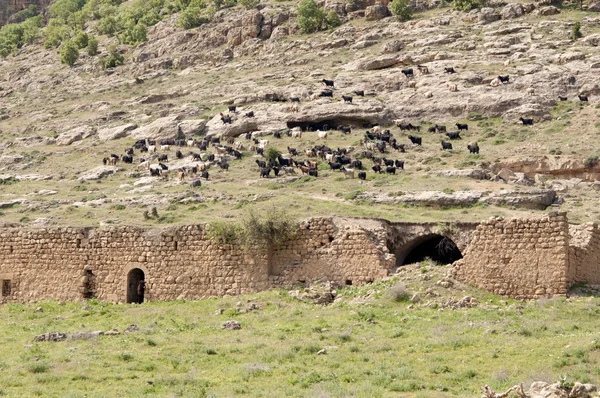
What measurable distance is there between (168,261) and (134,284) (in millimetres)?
1468

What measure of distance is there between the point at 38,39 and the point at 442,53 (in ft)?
169

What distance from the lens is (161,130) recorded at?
185 feet

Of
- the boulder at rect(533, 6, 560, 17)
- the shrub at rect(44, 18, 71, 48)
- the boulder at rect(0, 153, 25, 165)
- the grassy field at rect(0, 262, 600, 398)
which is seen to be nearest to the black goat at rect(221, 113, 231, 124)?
the boulder at rect(0, 153, 25, 165)

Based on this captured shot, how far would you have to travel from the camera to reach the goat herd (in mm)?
44719

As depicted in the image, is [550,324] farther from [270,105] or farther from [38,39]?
[38,39]

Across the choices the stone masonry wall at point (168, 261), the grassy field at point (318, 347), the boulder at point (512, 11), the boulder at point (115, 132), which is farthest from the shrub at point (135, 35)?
the grassy field at point (318, 347)

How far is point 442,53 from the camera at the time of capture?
6075 centimetres

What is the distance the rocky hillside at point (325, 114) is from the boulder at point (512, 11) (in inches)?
3.8

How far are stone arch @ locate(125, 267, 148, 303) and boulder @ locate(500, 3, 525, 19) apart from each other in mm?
44715

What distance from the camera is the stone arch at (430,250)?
27.1 m

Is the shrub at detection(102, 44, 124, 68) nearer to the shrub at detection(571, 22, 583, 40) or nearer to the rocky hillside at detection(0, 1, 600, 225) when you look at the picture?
the rocky hillside at detection(0, 1, 600, 225)

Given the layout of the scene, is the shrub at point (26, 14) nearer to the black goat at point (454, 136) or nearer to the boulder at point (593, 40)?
the boulder at point (593, 40)

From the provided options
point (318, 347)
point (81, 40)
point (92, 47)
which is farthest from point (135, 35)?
point (318, 347)

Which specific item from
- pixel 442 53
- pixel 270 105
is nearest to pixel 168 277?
pixel 270 105
